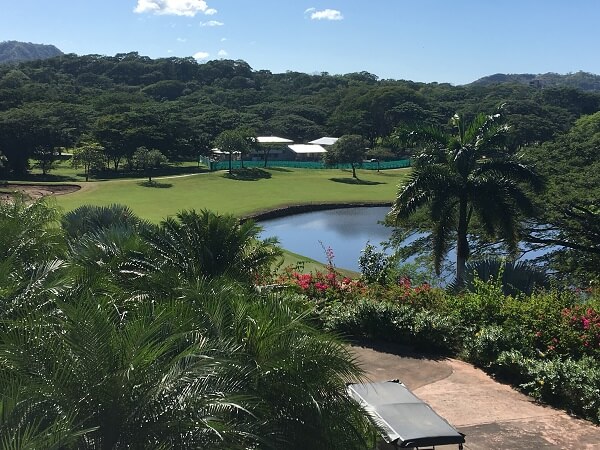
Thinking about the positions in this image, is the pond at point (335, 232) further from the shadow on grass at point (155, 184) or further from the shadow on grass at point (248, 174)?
the shadow on grass at point (248, 174)

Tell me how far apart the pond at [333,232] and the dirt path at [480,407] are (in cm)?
1822

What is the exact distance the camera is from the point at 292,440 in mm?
4770

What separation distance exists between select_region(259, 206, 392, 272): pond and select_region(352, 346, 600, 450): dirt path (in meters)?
18.2

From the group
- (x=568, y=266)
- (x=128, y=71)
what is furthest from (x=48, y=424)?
(x=128, y=71)

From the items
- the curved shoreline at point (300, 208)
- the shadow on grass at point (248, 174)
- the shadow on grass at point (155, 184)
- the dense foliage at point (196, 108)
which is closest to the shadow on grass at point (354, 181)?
the shadow on grass at point (248, 174)

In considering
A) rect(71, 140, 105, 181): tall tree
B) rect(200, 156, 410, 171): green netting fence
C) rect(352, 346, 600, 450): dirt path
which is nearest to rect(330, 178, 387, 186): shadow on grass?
rect(200, 156, 410, 171): green netting fence

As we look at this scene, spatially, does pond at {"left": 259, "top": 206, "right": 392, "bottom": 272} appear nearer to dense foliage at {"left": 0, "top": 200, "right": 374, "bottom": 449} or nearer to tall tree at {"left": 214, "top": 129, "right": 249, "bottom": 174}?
tall tree at {"left": 214, "top": 129, "right": 249, "bottom": 174}

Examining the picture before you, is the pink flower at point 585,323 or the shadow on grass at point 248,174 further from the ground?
the pink flower at point 585,323

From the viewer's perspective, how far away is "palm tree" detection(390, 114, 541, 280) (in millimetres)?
18156

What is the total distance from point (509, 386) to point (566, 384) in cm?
118

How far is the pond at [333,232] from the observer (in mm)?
33125

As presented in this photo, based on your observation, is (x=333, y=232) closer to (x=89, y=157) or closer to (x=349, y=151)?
(x=89, y=157)

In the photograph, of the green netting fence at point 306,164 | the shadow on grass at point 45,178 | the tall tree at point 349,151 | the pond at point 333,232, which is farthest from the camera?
the green netting fence at point 306,164

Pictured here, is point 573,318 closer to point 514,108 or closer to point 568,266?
point 568,266
